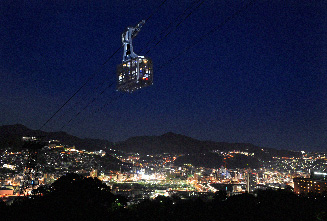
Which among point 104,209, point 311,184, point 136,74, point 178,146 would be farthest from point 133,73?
point 178,146

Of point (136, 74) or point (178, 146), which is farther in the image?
point (178, 146)

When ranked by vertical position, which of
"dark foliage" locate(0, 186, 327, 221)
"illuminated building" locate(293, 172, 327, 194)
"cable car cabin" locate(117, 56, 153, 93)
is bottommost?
"illuminated building" locate(293, 172, 327, 194)

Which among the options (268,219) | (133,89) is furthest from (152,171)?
(133,89)

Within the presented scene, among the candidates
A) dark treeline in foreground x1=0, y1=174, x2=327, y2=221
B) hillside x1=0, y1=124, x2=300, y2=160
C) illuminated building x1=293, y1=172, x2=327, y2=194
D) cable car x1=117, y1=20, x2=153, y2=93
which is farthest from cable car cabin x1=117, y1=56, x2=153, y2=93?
hillside x1=0, y1=124, x2=300, y2=160

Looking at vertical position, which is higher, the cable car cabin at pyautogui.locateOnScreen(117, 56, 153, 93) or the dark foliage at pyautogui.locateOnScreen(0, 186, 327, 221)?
the cable car cabin at pyautogui.locateOnScreen(117, 56, 153, 93)

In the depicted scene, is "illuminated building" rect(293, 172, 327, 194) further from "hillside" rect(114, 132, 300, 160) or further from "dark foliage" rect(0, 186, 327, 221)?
"hillside" rect(114, 132, 300, 160)

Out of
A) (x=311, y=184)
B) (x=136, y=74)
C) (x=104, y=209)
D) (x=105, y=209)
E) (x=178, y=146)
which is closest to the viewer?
(x=136, y=74)

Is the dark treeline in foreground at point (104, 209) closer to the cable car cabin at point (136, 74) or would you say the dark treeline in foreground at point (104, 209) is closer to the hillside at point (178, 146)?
the cable car cabin at point (136, 74)

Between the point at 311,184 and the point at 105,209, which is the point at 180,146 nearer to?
the point at 311,184
